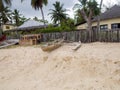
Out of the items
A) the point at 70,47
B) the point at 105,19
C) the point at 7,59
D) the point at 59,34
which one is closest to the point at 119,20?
the point at 105,19

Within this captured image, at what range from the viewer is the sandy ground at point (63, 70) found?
11.3 metres

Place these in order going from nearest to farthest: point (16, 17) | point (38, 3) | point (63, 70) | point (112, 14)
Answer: point (63, 70)
point (112, 14)
point (38, 3)
point (16, 17)

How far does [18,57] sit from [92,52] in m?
5.43

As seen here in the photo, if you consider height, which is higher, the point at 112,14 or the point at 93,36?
the point at 112,14

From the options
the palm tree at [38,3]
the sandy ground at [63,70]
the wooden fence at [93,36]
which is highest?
the palm tree at [38,3]

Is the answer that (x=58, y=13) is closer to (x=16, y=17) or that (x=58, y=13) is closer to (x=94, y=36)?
(x=16, y=17)

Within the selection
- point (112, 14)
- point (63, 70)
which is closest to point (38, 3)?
point (112, 14)

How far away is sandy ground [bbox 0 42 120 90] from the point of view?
11281 mm

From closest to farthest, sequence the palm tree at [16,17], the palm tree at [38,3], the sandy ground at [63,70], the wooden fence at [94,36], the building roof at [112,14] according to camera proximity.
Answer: the sandy ground at [63,70] < the wooden fence at [94,36] < the building roof at [112,14] < the palm tree at [38,3] < the palm tree at [16,17]

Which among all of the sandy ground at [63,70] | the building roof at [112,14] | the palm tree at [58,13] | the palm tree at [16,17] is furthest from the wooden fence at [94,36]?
the palm tree at [16,17]

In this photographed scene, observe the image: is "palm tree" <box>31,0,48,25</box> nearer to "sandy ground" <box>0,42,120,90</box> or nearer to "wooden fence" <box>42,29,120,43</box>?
"wooden fence" <box>42,29,120,43</box>

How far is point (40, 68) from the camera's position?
46.7ft

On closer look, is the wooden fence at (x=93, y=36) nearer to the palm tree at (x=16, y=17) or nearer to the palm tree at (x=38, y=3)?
the palm tree at (x=38, y=3)

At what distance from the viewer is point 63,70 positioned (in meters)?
13.0
